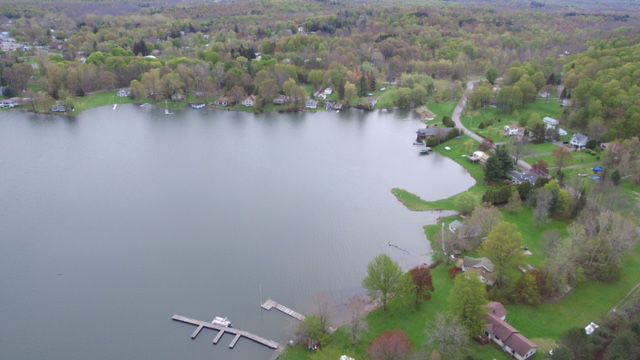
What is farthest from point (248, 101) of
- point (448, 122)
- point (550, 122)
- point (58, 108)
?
point (550, 122)

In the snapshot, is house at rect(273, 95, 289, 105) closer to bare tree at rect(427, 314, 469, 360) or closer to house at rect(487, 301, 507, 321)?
house at rect(487, 301, 507, 321)

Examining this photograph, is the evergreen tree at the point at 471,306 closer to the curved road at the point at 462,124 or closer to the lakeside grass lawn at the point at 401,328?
the lakeside grass lawn at the point at 401,328

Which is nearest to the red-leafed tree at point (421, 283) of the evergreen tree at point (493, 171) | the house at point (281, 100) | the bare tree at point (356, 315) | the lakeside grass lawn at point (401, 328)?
the lakeside grass lawn at point (401, 328)

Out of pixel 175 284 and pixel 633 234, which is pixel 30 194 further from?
pixel 633 234

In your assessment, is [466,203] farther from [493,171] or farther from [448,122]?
[448,122]

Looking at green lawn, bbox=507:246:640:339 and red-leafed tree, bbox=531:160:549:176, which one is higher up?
red-leafed tree, bbox=531:160:549:176

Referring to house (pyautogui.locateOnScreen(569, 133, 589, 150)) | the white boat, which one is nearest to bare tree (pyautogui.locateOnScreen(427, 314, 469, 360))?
the white boat

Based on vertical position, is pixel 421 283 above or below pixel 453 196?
above
